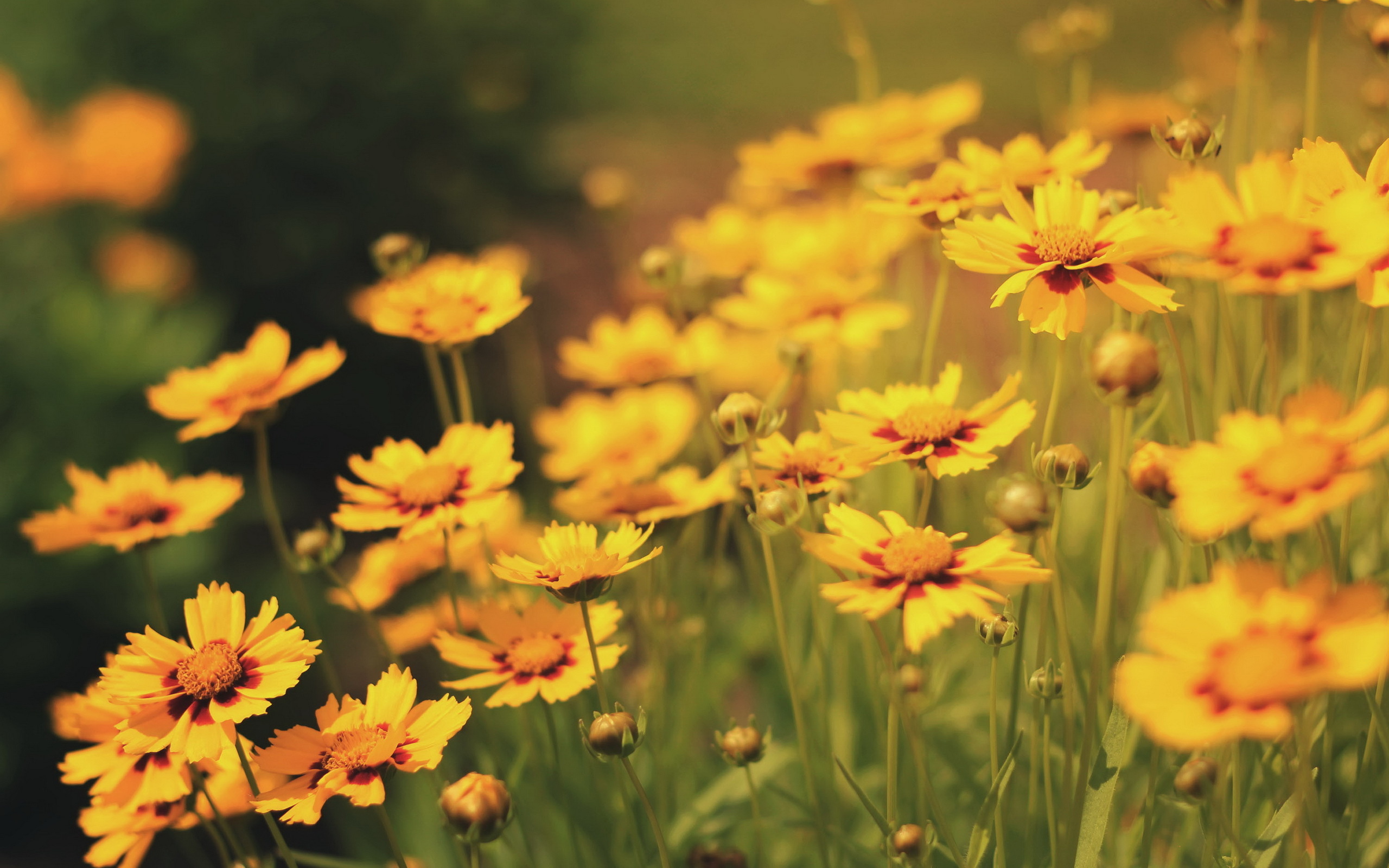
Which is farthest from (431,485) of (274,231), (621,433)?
(274,231)

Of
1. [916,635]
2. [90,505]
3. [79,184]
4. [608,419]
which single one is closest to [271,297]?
[79,184]

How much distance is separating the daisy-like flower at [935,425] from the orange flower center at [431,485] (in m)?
0.24

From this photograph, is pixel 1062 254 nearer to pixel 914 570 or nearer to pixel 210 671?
pixel 914 570

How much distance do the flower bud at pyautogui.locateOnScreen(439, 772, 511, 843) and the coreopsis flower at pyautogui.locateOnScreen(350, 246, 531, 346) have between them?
11.7 inches

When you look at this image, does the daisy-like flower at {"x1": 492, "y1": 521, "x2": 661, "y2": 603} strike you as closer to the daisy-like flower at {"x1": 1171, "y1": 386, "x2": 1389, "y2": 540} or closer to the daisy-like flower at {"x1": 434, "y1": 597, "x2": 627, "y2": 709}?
the daisy-like flower at {"x1": 434, "y1": 597, "x2": 627, "y2": 709}

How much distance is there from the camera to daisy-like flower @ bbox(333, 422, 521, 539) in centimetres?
62

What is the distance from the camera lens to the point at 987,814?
1.90ft

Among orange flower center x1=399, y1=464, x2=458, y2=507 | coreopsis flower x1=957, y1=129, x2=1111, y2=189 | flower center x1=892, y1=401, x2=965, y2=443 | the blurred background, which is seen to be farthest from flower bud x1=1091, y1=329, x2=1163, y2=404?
the blurred background

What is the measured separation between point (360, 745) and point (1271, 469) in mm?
454

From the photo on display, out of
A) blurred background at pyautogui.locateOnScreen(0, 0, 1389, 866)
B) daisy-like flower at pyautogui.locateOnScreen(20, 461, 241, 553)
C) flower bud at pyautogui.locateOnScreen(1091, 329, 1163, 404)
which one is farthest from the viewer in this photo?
blurred background at pyautogui.locateOnScreen(0, 0, 1389, 866)

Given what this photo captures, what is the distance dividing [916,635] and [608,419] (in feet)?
2.22

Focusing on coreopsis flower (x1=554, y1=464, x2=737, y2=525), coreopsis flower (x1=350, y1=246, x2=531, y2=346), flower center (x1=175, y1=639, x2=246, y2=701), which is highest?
coreopsis flower (x1=350, y1=246, x2=531, y2=346)

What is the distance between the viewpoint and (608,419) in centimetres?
110

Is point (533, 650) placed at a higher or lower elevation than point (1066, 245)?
lower
